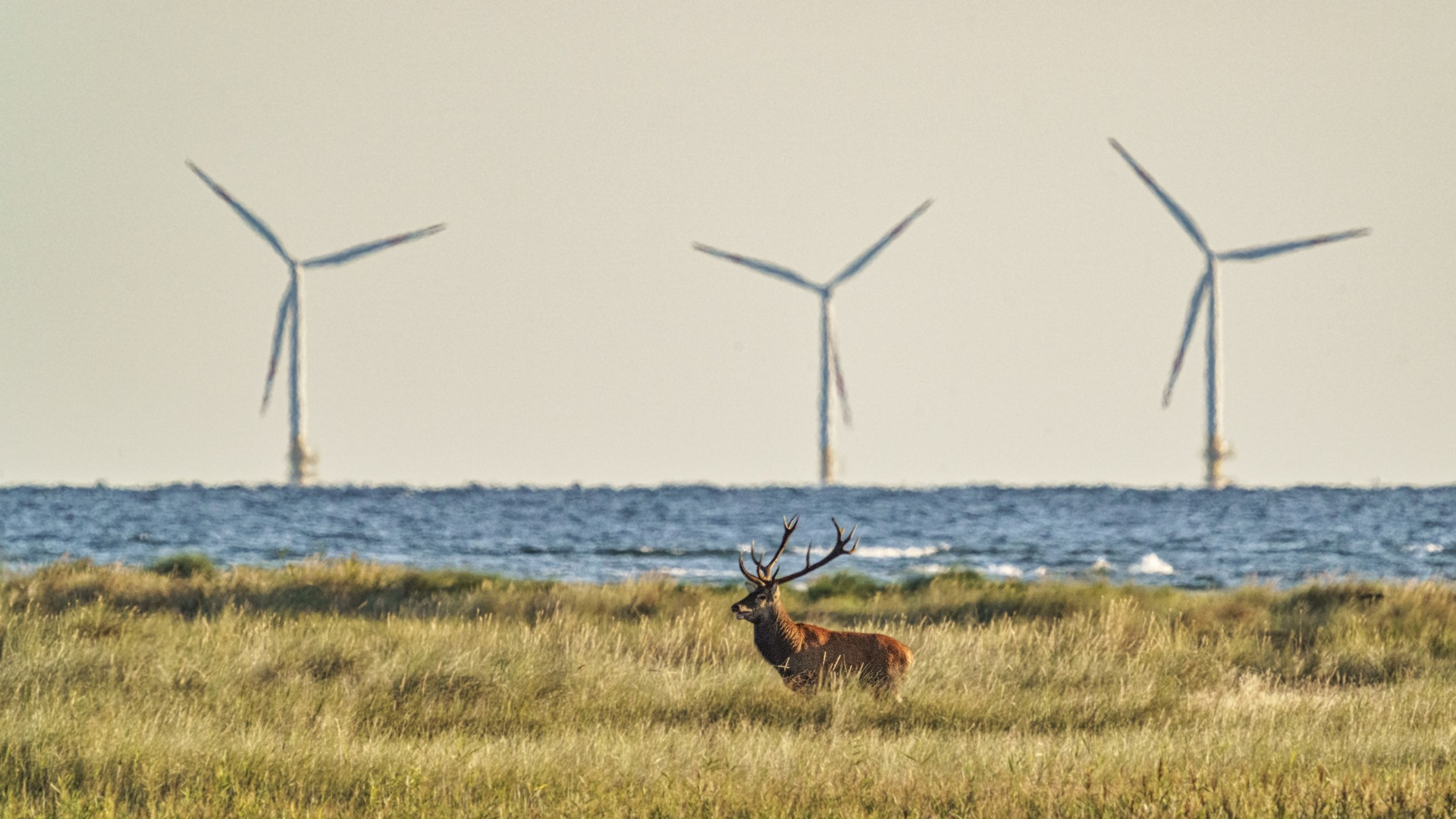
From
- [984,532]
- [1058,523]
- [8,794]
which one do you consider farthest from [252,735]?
[1058,523]

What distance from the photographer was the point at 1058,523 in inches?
2842

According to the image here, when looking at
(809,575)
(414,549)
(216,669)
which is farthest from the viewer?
(414,549)

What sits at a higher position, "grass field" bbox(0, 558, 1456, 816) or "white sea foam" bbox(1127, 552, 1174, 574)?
"white sea foam" bbox(1127, 552, 1174, 574)

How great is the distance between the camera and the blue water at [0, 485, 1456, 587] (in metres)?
44.4

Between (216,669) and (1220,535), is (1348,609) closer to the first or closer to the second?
(216,669)

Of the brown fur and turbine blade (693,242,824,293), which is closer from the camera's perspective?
the brown fur

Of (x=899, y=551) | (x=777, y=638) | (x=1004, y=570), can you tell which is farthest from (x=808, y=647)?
(x=899, y=551)

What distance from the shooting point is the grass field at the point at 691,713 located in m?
8.45

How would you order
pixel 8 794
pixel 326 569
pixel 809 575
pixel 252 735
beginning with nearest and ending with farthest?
1. pixel 8 794
2. pixel 252 735
3. pixel 326 569
4. pixel 809 575

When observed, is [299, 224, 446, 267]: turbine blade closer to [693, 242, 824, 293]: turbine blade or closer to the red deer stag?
[693, 242, 824, 293]: turbine blade

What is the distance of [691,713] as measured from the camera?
486 inches

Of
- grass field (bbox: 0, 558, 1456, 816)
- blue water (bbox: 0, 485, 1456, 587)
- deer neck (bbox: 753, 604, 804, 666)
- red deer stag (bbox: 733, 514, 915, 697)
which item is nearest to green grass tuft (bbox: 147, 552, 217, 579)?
blue water (bbox: 0, 485, 1456, 587)

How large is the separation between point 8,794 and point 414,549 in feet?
145

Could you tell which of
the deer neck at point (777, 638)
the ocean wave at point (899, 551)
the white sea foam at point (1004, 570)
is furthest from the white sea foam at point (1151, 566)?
the deer neck at point (777, 638)
